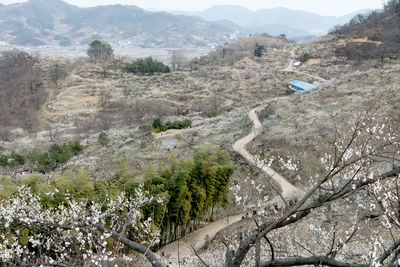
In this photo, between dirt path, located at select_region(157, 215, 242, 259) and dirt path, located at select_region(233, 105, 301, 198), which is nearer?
dirt path, located at select_region(157, 215, 242, 259)

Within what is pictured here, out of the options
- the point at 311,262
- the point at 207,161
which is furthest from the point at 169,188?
the point at 311,262

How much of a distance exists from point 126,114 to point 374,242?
1449 inches

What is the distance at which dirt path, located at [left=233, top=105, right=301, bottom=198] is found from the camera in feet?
45.7

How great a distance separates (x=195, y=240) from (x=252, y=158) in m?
4.51

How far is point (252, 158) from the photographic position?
39.3ft

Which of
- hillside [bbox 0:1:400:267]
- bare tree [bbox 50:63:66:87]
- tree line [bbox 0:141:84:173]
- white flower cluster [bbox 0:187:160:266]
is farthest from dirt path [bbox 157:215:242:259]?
bare tree [bbox 50:63:66:87]

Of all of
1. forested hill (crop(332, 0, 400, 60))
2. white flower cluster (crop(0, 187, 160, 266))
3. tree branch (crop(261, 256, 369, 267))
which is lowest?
white flower cluster (crop(0, 187, 160, 266))

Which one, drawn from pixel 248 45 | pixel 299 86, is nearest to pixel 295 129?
pixel 299 86

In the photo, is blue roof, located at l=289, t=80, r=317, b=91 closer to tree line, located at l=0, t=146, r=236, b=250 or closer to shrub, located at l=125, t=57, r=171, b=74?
tree line, located at l=0, t=146, r=236, b=250

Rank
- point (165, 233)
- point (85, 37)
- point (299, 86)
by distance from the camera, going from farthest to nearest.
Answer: point (85, 37) → point (299, 86) → point (165, 233)

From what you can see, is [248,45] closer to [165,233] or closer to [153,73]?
[153,73]

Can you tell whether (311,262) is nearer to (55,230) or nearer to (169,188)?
(55,230)

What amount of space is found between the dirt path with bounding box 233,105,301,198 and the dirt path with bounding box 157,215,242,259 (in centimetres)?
288

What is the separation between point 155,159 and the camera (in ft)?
66.4
